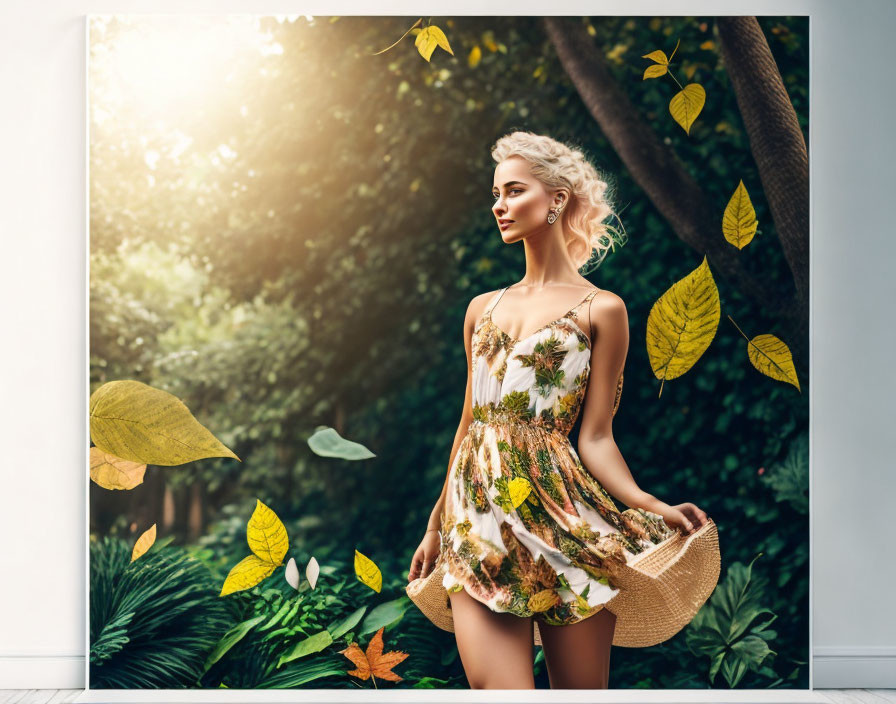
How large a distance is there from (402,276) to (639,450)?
1.08 m

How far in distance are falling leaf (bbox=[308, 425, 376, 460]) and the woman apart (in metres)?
0.33

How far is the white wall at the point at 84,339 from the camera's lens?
2.92m

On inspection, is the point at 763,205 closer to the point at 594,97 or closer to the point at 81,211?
the point at 594,97

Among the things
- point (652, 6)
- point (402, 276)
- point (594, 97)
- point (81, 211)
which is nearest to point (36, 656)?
point (81, 211)

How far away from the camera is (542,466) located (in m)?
2.66

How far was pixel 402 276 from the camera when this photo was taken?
2863 millimetres

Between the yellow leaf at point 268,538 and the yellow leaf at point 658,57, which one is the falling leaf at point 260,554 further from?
the yellow leaf at point 658,57

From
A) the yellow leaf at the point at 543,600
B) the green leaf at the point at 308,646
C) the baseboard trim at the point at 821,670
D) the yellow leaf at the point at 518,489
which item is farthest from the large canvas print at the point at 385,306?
the yellow leaf at the point at 543,600

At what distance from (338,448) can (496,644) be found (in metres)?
0.88

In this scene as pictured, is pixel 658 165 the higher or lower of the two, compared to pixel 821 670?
higher

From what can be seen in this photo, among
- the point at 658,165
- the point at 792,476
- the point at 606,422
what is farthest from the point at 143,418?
the point at 792,476

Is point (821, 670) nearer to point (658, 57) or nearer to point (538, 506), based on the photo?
point (538, 506)

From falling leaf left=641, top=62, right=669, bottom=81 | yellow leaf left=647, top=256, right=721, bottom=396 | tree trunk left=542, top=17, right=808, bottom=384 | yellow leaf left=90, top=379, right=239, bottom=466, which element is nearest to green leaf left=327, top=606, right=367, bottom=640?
yellow leaf left=90, top=379, right=239, bottom=466

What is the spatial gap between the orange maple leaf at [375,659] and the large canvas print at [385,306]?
0.04 ft
